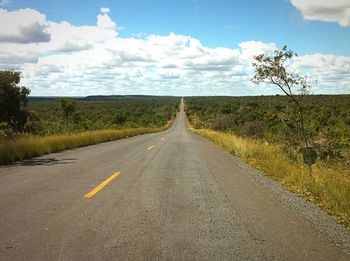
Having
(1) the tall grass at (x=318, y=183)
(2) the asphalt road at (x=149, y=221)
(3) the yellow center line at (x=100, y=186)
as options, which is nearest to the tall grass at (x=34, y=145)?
(2) the asphalt road at (x=149, y=221)

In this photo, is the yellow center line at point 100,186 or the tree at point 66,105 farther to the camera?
the tree at point 66,105

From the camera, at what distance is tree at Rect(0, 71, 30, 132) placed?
2166 centimetres

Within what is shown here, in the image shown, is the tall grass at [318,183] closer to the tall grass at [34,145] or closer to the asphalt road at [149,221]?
the asphalt road at [149,221]

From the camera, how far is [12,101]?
2286 centimetres

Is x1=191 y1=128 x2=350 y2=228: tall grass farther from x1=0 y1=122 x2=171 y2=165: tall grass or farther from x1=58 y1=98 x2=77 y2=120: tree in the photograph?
x1=58 y1=98 x2=77 y2=120: tree

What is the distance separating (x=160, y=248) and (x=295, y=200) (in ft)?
13.2

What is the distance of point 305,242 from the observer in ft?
16.8

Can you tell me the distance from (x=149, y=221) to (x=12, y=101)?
19.6 metres

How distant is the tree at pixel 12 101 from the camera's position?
853 inches

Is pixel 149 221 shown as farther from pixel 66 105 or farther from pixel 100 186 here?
pixel 66 105

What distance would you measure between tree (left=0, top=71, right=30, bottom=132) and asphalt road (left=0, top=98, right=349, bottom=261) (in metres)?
13.1

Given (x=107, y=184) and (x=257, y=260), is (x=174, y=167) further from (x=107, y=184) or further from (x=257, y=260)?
(x=257, y=260)

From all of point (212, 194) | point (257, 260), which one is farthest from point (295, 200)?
point (257, 260)

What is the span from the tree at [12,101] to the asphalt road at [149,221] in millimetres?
13120
